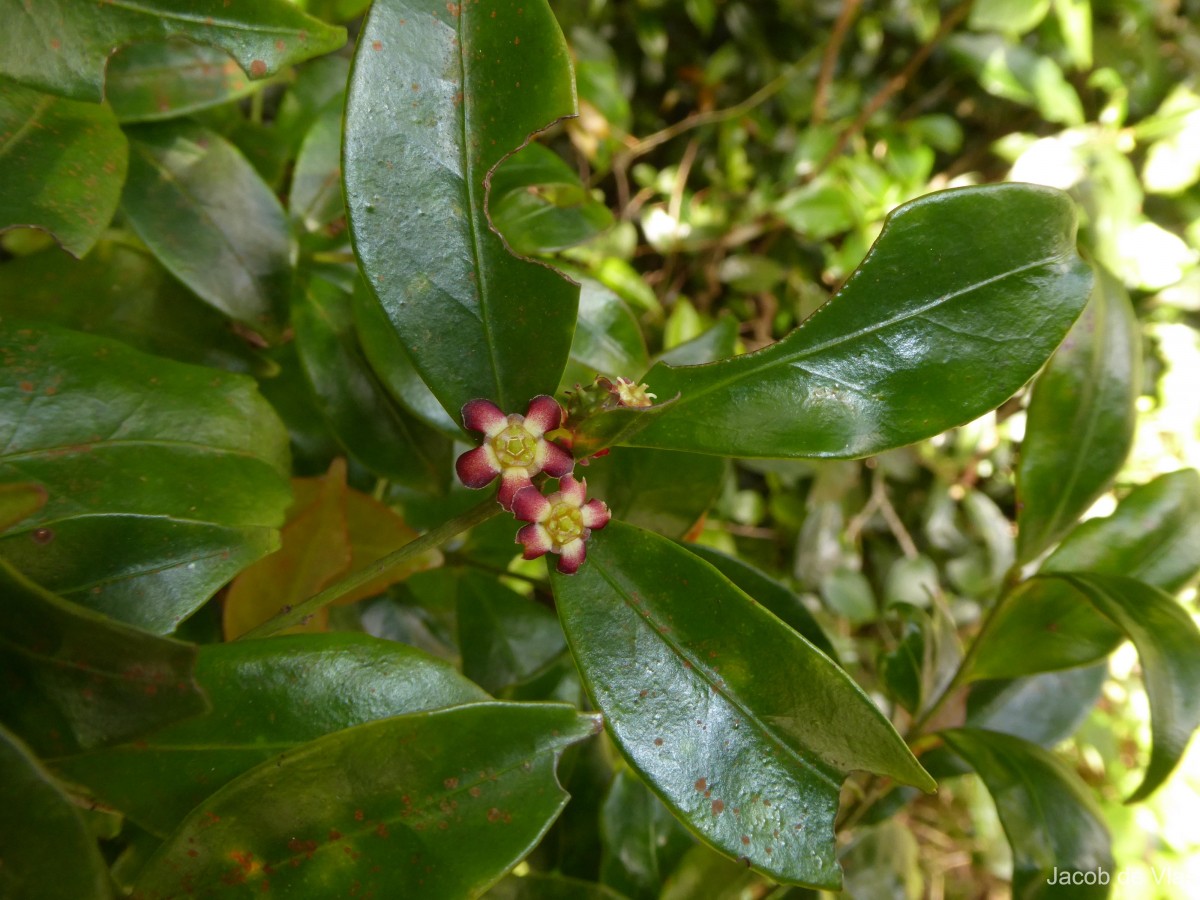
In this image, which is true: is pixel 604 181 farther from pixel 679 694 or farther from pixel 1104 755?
pixel 1104 755

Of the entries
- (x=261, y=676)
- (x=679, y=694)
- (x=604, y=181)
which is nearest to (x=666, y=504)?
Answer: (x=679, y=694)

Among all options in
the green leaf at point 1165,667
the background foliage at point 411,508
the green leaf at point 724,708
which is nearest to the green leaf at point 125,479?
the background foliage at point 411,508

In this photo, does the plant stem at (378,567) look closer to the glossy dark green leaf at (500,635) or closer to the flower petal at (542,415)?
the flower petal at (542,415)

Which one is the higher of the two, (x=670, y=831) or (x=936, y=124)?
(x=936, y=124)

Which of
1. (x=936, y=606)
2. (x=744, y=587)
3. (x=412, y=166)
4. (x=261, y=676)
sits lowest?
(x=936, y=606)

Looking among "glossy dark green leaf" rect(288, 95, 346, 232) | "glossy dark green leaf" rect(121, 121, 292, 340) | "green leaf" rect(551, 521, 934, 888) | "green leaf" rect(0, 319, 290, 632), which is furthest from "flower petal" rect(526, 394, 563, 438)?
"glossy dark green leaf" rect(288, 95, 346, 232)

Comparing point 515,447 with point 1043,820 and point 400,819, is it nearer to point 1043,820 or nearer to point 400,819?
point 400,819
